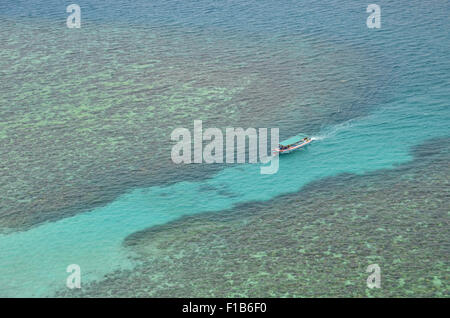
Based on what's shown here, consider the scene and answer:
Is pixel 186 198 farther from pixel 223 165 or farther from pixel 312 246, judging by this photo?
pixel 312 246

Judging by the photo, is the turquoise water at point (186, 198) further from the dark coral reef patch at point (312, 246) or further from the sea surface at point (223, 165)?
the dark coral reef patch at point (312, 246)

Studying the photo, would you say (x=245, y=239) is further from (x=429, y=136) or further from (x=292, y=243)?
(x=429, y=136)

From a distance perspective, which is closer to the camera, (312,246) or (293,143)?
(312,246)

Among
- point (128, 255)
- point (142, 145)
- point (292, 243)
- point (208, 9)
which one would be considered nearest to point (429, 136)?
point (292, 243)

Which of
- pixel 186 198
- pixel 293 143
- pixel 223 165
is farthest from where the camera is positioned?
pixel 293 143

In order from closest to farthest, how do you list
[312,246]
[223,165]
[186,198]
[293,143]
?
[312,246] → [186,198] → [223,165] → [293,143]

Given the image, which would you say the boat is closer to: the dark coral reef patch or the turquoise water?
the turquoise water

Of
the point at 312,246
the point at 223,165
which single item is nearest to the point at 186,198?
the point at 223,165
